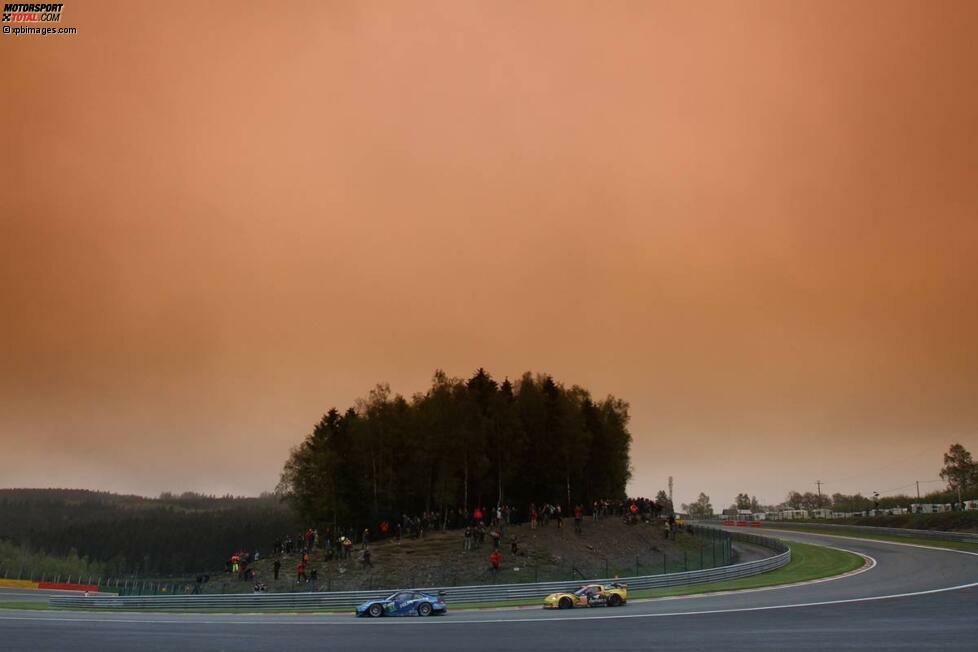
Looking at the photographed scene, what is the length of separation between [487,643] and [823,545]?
65355 millimetres

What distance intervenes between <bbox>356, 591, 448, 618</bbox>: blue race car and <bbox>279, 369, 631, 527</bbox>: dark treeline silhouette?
35.2 metres

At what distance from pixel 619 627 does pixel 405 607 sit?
41.1 feet

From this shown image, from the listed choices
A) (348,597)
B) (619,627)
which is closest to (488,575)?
(348,597)

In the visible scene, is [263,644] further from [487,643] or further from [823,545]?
[823,545]

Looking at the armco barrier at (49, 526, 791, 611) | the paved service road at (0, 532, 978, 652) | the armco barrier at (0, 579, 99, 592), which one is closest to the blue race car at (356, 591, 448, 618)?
the paved service road at (0, 532, 978, 652)

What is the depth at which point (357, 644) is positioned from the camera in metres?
25.0

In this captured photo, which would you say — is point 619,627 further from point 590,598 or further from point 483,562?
point 483,562

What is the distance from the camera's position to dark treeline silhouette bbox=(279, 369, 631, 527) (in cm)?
7406

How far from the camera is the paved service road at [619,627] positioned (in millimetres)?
23375

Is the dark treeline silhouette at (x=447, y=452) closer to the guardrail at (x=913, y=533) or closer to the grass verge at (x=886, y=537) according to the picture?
the grass verge at (x=886, y=537)

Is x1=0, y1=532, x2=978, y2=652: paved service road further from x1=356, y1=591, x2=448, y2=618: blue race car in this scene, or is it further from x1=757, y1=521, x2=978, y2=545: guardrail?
x1=757, y1=521, x2=978, y2=545: guardrail

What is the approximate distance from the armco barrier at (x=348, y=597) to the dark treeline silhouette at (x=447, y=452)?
27.0 metres

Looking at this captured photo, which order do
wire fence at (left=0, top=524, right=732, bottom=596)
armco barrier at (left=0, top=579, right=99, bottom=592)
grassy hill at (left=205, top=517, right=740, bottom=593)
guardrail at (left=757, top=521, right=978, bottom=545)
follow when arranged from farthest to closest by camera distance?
1. armco barrier at (left=0, top=579, right=99, bottom=592)
2. guardrail at (left=757, top=521, right=978, bottom=545)
3. grassy hill at (left=205, top=517, right=740, bottom=593)
4. wire fence at (left=0, top=524, right=732, bottom=596)

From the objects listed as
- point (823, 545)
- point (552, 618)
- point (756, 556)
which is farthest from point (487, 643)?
point (823, 545)
